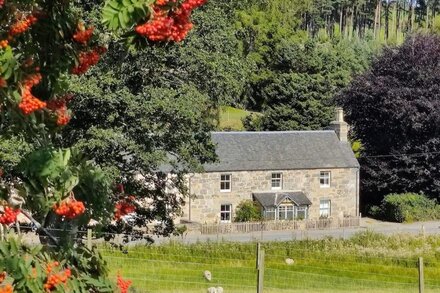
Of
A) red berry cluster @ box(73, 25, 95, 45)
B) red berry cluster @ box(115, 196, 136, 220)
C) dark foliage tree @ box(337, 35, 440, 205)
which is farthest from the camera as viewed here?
dark foliage tree @ box(337, 35, 440, 205)

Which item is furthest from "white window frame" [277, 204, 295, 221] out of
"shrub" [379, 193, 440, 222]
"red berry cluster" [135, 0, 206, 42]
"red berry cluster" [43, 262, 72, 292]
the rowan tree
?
"red berry cluster" [135, 0, 206, 42]

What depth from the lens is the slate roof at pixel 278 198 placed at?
48031 millimetres

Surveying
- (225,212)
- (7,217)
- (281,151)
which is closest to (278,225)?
(225,212)

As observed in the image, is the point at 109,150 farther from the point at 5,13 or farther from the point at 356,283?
the point at 5,13

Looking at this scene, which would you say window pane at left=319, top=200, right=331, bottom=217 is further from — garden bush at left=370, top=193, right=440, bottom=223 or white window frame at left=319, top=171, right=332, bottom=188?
garden bush at left=370, top=193, right=440, bottom=223

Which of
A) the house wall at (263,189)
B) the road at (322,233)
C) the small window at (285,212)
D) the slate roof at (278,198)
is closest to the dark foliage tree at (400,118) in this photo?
the house wall at (263,189)

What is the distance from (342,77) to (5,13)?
6848 cm

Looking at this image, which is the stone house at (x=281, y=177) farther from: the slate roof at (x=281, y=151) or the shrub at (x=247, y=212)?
the shrub at (x=247, y=212)

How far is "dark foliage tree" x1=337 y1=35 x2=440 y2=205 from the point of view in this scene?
2004 inches

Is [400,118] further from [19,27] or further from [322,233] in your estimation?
[19,27]

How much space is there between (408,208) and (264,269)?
81.2 feet

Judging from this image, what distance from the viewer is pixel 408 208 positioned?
50.4 m

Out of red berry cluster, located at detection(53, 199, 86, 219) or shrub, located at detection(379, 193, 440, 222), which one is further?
shrub, located at detection(379, 193, 440, 222)

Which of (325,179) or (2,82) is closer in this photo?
(2,82)
